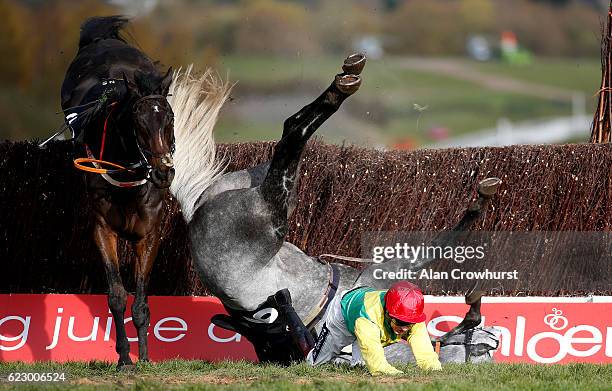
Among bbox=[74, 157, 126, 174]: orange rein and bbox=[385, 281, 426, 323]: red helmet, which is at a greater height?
bbox=[74, 157, 126, 174]: orange rein

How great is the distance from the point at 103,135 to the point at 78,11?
12935 millimetres

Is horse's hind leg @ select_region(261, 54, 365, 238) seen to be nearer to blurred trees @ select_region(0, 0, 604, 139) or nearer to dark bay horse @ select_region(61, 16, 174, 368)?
dark bay horse @ select_region(61, 16, 174, 368)

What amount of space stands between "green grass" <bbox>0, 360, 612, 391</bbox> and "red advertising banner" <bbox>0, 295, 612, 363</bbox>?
0.84 metres

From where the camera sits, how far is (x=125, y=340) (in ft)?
24.3

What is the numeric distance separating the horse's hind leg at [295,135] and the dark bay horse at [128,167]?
76cm

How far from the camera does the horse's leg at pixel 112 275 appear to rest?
299 inches

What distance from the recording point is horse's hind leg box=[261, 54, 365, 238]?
6.67 meters

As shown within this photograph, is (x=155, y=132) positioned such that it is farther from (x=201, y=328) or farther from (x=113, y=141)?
(x=201, y=328)

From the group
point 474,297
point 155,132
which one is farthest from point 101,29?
point 474,297

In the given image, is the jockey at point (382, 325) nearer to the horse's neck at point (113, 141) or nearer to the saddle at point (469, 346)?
the saddle at point (469, 346)

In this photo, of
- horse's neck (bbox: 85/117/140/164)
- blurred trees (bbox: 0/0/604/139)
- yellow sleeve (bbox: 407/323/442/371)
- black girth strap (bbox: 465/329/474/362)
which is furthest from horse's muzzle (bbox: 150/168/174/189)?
blurred trees (bbox: 0/0/604/139)

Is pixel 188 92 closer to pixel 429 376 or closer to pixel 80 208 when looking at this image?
pixel 80 208

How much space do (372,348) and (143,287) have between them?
2071mm

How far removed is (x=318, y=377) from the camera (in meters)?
6.50
